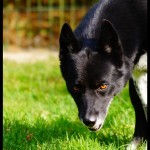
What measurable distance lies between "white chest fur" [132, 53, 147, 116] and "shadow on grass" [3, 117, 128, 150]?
0.54 m

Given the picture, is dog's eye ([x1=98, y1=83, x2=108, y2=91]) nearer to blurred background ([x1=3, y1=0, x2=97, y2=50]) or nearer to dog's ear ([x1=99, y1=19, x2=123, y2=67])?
dog's ear ([x1=99, y1=19, x2=123, y2=67])

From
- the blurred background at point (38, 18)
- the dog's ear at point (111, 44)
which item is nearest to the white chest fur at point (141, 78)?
the dog's ear at point (111, 44)

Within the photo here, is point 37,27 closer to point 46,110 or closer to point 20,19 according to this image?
point 20,19

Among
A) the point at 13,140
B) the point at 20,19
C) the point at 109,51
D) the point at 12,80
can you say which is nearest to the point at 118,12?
the point at 109,51

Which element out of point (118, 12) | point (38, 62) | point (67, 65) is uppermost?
point (118, 12)

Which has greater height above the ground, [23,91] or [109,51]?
[109,51]

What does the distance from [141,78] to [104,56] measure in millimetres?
357

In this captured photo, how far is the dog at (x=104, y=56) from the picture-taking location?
3.93 m

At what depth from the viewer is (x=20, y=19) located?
11.1 m

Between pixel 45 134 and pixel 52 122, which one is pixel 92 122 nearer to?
pixel 45 134

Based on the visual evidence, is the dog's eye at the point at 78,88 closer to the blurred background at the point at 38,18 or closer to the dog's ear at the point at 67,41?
the dog's ear at the point at 67,41

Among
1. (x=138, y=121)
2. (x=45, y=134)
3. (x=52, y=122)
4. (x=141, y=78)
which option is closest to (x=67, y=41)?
(x=141, y=78)

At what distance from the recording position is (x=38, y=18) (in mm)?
11094

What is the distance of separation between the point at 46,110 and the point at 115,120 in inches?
45.3
